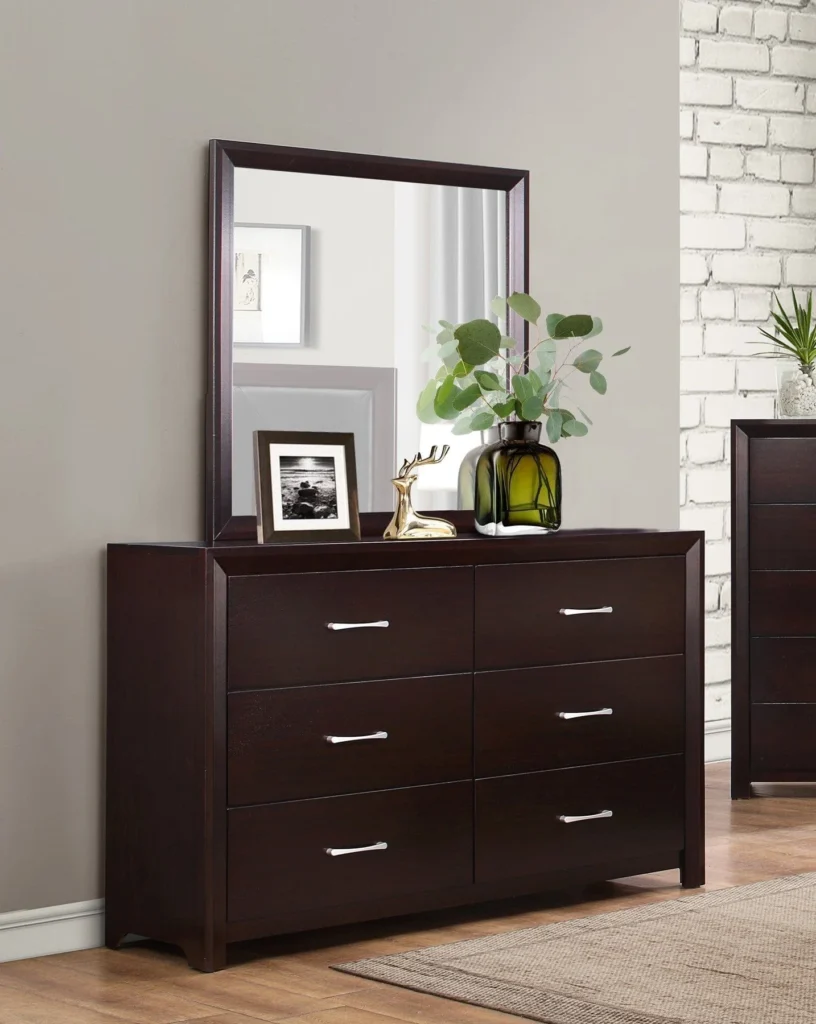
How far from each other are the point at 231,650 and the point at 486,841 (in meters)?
0.67

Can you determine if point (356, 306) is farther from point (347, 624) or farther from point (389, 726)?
point (389, 726)

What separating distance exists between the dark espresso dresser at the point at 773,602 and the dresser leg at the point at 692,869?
96 cm

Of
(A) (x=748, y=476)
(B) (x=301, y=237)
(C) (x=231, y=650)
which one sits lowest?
(C) (x=231, y=650)

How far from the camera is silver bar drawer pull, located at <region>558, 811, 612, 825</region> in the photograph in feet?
10.3

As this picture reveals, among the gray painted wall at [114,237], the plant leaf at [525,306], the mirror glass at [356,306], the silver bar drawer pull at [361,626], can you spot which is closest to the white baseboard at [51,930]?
the gray painted wall at [114,237]

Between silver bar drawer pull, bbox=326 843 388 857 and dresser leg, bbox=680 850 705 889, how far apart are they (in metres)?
0.74

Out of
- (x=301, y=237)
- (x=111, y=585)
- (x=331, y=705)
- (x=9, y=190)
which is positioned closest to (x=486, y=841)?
(x=331, y=705)

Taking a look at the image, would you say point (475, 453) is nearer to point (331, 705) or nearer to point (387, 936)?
point (331, 705)

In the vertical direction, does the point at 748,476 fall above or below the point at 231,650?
above

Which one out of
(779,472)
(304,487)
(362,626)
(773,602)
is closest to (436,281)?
(304,487)

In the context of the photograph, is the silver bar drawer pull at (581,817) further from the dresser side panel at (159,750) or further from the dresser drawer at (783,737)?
the dresser drawer at (783,737)

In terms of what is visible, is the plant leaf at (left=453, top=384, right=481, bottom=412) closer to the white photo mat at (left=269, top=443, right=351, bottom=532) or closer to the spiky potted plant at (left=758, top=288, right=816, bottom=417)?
the white photo mat at (left=269, top=443, right=351, bottom=532)

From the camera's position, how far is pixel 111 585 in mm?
2965

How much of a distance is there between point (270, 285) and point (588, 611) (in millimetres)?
899
